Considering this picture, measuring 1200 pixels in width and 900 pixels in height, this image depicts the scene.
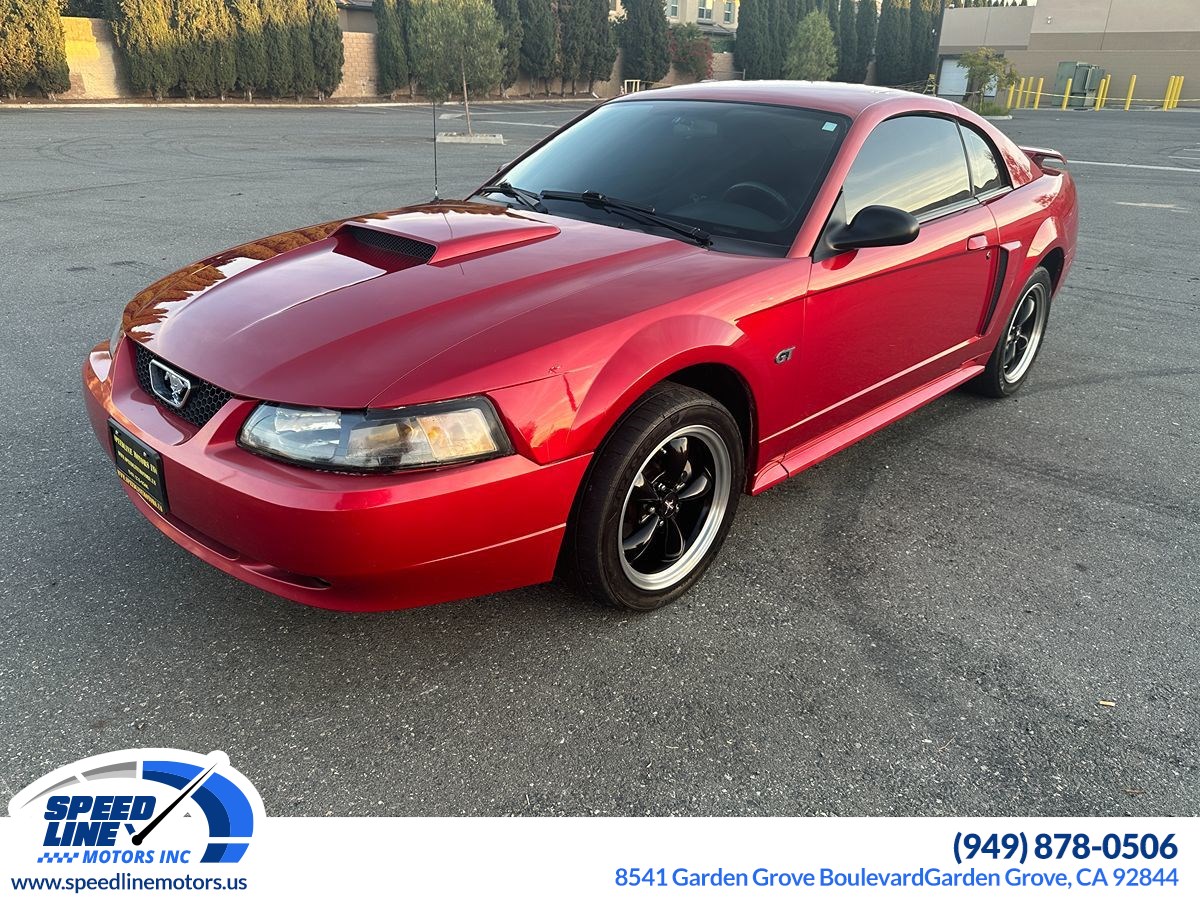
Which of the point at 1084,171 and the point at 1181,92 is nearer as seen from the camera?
the point at 1084,171

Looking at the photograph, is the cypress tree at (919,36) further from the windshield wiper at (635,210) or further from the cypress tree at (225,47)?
the windshield wiper at (635,210)

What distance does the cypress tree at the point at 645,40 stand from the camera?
136 ft

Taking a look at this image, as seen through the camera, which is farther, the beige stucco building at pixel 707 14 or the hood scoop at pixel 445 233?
→ the beige stucco building at pixel 707 14

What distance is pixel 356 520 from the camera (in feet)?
6.48

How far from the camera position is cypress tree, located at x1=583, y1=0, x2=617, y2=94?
39.1m

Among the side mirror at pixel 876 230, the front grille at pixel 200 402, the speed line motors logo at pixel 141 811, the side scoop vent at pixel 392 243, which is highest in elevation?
the side mirror at pixel 876 230

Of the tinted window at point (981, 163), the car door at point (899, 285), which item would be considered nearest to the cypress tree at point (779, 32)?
the tinted window at point (981, 163)

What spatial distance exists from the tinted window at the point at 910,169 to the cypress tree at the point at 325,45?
30.5 m

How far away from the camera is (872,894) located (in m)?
1.87

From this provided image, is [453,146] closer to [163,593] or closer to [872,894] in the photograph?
[163,593]

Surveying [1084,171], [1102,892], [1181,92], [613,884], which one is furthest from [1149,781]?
[1181,92]

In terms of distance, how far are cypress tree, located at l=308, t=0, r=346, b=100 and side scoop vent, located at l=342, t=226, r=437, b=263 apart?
100ft

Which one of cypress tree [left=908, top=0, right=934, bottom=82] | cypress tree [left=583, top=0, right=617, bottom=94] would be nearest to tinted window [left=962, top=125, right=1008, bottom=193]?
cypress tree [left=583, top=0, right=617, bottom=94]

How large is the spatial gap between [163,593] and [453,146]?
16.5 m
